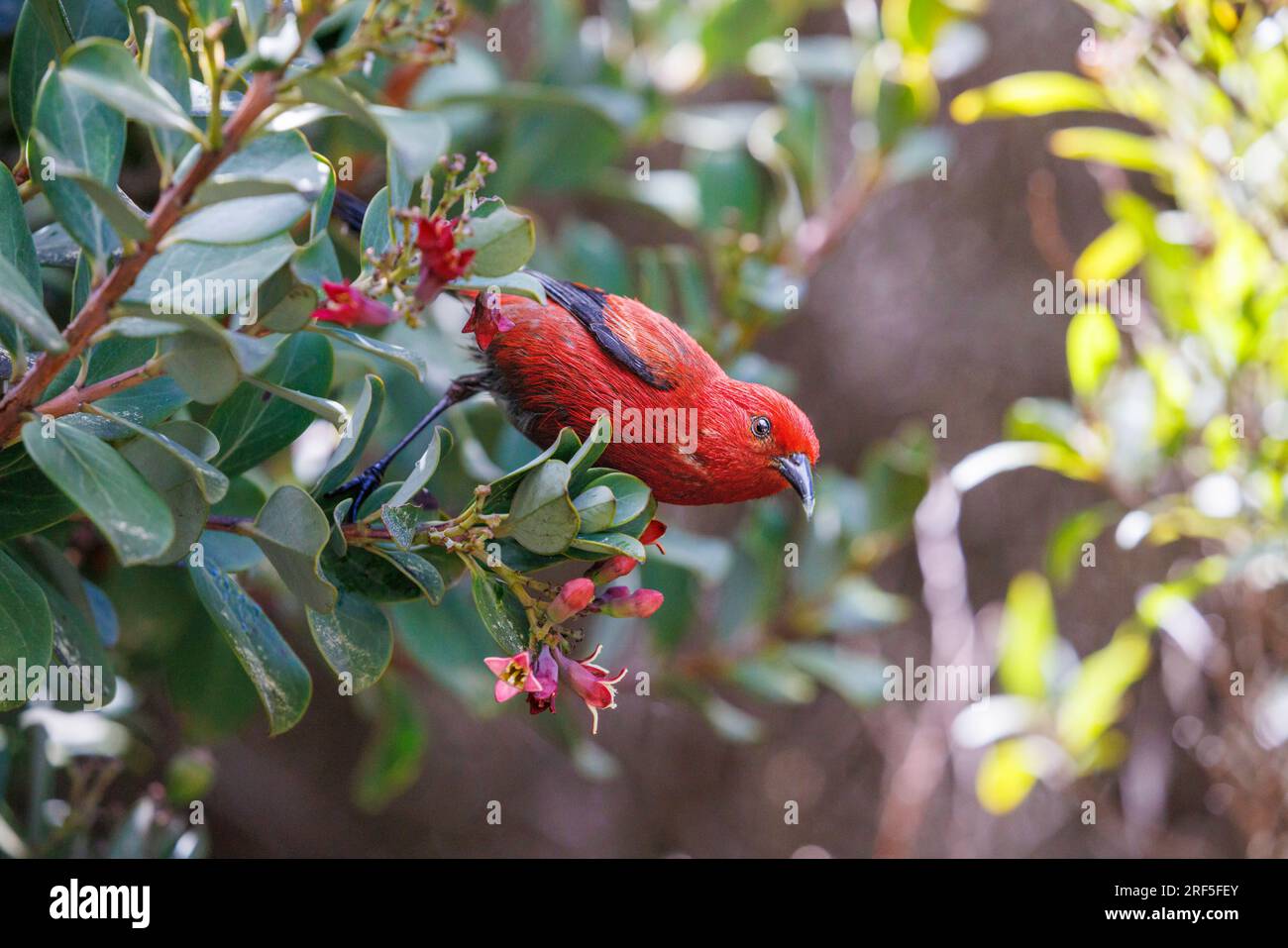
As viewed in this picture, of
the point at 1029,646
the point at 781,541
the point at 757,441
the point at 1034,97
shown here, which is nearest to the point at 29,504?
the point at 757,441

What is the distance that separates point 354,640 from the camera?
1130 millimetres

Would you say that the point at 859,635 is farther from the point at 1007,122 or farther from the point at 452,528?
the point at 452,528

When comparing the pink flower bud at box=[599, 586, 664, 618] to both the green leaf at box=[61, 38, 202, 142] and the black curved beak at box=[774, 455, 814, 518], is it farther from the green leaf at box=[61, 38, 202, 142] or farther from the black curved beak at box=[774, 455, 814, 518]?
the green leaf at box=[61, 38, 202, 142]

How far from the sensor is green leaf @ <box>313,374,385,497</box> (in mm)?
1124

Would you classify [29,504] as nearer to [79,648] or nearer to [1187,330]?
[79,648]

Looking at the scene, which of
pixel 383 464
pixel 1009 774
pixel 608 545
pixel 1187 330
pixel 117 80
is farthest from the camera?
pixel 1009 774

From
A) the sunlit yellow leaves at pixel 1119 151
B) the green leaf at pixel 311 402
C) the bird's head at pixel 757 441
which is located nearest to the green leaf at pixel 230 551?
the green leaf at pixel 311 402

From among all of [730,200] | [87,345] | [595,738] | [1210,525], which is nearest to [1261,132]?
[1210,525]

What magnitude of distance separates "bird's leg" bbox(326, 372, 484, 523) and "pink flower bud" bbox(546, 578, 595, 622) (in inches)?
9.6

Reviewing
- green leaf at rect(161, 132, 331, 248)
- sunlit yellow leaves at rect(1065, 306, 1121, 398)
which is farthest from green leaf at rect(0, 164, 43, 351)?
sunlit yellow leaves at rect(1065, 306, 1121, 398)

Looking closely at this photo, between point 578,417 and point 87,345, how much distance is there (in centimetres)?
64

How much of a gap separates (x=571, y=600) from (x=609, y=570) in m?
0.08

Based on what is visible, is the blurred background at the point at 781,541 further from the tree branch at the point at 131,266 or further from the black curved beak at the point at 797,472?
the tree branch at the point at 131,266

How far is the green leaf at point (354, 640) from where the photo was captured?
3.65 feet
